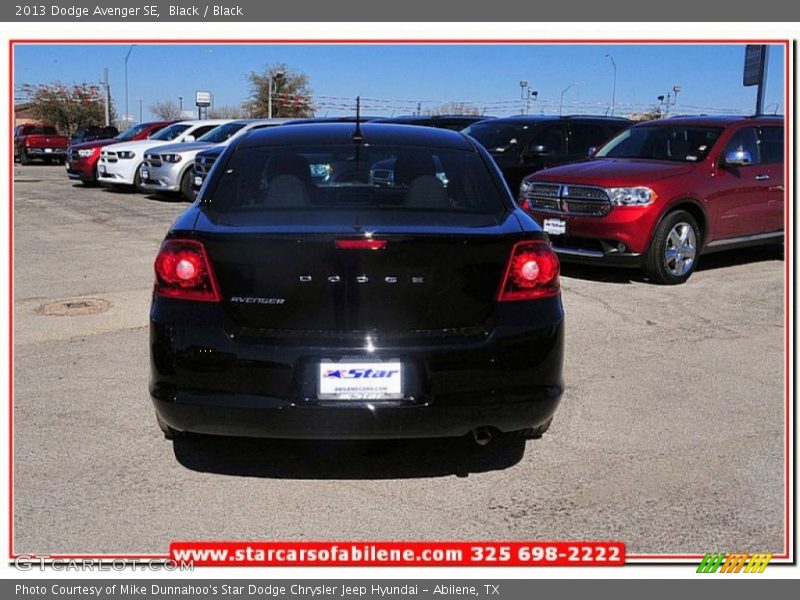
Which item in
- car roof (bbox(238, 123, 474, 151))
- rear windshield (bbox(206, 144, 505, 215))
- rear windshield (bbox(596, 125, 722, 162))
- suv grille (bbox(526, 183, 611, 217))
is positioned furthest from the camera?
rear windshield (bbox(596, 125, 722, 162))

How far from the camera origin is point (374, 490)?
400 centimetres

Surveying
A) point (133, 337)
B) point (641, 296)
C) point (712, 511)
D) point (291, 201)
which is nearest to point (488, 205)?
point (291, 201)

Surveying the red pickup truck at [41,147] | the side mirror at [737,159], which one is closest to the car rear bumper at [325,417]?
the side mirror at [737,159]

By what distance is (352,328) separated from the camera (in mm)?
3646

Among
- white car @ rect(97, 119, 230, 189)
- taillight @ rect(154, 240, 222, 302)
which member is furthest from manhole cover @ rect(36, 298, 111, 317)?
white car @ rect(97, 119, 230, 189)

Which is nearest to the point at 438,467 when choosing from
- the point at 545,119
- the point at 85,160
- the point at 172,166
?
the point at 545,119

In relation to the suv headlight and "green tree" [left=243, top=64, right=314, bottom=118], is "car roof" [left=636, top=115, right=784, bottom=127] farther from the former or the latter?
"green tree" [left=243, top=64, right=314, bottom=118]

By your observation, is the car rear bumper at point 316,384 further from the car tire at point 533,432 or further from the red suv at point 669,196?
the red suv at point 669,196

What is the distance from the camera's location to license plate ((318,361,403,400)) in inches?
142

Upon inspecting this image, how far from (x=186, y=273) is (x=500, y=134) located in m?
10.1

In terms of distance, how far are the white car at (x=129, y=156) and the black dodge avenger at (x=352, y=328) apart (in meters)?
15.6

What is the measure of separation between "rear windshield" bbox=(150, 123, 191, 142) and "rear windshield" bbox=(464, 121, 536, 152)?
8677 mm

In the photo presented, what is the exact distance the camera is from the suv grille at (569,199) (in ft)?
29.9

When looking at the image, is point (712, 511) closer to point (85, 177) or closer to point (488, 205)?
point (488, 205)
